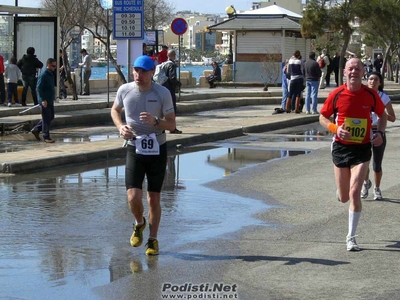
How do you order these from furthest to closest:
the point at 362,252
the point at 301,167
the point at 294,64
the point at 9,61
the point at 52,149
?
the point at 9,61
the point at 294,64
the point at 52,149
the point at 301,167
the point at 362,252

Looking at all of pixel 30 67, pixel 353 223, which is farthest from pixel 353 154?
pixel 30 67

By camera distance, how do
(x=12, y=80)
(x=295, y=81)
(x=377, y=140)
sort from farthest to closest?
1. (x=12, y=80)
2. (x=295, y=81)
3. (x=377, y=140)

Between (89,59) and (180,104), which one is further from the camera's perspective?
(89,59)

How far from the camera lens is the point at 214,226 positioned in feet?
32.3

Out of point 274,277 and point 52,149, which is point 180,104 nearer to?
point 52,149

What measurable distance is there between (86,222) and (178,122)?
14.2m

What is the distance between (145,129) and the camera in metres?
8.25

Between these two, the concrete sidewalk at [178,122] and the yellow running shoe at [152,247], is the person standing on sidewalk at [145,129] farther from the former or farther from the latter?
the concrete sidewalk at [178,122]

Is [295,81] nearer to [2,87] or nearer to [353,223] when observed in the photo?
[2,87]

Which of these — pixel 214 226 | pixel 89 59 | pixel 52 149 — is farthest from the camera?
pixel 89 59

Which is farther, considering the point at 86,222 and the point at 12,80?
the point at 12,80

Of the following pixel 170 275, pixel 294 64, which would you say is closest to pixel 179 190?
pixel 170 275

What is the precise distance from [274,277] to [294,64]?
1786 centimetres

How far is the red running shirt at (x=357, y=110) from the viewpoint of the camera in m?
8.66
